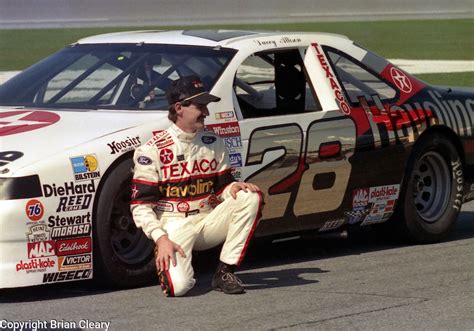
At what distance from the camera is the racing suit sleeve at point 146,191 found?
6.15 metres

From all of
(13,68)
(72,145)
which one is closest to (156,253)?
(72,145)

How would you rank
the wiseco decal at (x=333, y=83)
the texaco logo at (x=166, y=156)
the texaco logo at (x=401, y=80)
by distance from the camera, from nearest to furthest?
the texaco logo at (x=166, y=156) → the wiseco decal at (x=333, y=83) → the texaco logo at (x=401, y=80)

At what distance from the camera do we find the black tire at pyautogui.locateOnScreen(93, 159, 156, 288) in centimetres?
632

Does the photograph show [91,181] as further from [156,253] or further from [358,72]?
[358,72]

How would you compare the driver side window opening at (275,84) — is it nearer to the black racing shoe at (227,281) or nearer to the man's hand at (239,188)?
the man's hand at (239,188)

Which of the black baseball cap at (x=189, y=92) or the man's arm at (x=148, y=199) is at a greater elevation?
the black baseball cap at (x=189, y=92)

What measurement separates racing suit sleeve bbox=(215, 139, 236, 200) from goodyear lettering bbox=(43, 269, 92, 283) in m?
0.85

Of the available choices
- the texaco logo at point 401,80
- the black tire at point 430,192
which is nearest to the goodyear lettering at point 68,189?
the black tire at point 430,192

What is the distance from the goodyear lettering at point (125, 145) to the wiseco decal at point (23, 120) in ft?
1.55

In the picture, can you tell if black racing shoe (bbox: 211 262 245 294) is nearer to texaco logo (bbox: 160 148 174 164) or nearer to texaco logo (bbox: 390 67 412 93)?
texaco logo (bbox: 160 148 174 164)

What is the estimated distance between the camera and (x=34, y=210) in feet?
19.7

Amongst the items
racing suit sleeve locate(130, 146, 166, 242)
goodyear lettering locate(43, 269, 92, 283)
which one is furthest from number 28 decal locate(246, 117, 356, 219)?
goodyear lettering locate(43, 269, 92, 283)

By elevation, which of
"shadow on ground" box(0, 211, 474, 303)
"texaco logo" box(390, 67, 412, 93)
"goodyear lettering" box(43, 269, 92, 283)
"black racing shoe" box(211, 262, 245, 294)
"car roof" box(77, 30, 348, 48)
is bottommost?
"shadow on ground" box(0, 211, 474, 303)

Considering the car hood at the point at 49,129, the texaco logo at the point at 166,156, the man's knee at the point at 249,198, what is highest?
the car hood at the point at 49,129
